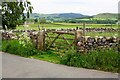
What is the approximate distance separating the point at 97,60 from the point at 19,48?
6042 millimetres

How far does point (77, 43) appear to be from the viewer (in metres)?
15.3

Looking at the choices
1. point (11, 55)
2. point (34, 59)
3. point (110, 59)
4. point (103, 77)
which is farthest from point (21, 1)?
point (103, 77)

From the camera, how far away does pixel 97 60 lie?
13.4 metres

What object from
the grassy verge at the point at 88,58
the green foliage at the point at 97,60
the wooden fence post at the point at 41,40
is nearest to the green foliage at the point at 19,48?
the grassy verge at the point at 88,58

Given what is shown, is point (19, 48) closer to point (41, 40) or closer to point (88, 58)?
point (41, 40)

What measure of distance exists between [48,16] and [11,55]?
1630 centimetres

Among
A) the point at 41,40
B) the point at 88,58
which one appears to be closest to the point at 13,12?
the point at 41,40

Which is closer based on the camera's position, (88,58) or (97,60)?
(97,60)

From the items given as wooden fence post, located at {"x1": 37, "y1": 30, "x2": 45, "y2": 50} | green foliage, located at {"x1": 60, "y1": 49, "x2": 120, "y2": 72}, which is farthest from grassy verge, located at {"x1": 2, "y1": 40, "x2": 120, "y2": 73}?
wooden fence post, located at {"x1": 37, "y1": 30, "x2": 45, "y2": 50}

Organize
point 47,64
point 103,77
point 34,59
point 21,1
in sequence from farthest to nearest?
point 21,1
point 34,59
point 47,64
point 103,77

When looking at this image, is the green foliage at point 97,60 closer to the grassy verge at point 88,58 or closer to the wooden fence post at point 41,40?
the grassy verge at point 88,58

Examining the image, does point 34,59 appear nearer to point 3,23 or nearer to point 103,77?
point 103,77

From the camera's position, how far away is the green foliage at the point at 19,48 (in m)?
17.6

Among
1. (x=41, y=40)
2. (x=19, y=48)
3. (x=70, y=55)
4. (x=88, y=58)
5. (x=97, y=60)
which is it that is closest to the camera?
(x=97, y=60)
